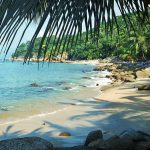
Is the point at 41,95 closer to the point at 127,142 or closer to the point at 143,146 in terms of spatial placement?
the point at 127,142

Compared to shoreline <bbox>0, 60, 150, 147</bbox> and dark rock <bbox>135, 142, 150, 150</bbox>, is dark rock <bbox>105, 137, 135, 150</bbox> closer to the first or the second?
dark rock <bbox>135, 142, 150, 150</bbox>

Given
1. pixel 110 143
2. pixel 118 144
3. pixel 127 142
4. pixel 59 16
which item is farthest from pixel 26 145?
pixel 59 16

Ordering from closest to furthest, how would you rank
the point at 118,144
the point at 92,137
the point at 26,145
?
1. the point at 26,145
2. the point at 118,144
3. the point at 92,137

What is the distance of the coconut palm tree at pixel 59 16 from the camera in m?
1.37

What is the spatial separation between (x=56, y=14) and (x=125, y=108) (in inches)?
491

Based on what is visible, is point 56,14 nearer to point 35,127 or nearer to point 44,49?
point 44,49

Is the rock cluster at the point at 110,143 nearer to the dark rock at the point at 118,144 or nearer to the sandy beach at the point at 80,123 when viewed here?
the dark rock at the point at 118,144

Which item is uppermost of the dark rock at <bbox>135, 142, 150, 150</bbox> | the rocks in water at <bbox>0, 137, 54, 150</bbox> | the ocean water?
the dark rock at <bbox>135, 142, 150, 150</bbox>

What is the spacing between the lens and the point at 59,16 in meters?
1.45

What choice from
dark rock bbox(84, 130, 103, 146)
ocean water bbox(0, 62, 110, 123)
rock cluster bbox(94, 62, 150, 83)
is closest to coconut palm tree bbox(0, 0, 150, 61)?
ocean water bbox(0, 62, 110, 123)

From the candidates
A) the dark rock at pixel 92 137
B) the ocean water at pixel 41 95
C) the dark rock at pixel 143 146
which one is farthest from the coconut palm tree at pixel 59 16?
the dark rock at pixel 92 137

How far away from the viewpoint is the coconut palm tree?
1370 mm

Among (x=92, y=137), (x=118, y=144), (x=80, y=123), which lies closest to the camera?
(x=118, y=144)

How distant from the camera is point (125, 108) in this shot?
1370 centimetres
